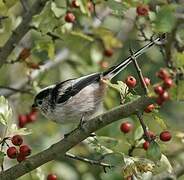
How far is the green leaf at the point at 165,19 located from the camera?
3281 millimetres

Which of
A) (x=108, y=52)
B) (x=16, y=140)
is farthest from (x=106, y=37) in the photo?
(x=16, y=140)

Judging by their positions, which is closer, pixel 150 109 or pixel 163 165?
pixel 150 109

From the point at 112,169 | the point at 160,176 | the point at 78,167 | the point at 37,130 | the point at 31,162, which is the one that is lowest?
the point at 78,167

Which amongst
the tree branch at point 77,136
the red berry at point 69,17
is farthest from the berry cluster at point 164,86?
the red berry at point 69,17

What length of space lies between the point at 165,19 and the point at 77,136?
127cm

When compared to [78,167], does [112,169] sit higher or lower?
higher

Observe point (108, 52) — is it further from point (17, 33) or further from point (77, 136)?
point (77, 136)

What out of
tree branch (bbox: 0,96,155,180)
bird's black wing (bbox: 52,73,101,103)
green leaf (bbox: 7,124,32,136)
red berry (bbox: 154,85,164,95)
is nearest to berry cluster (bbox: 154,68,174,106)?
red berry (bbox: 154,85,164,95)

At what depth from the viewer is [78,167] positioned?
7.25 meters

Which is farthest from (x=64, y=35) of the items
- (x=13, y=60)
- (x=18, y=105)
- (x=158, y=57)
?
(x=158, y=57)

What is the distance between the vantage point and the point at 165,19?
3293 mm

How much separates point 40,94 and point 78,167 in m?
1.53

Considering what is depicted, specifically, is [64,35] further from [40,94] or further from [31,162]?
[31,162]

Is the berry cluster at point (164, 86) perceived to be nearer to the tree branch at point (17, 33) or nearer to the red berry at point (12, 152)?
the red berry at point (12, 152)
